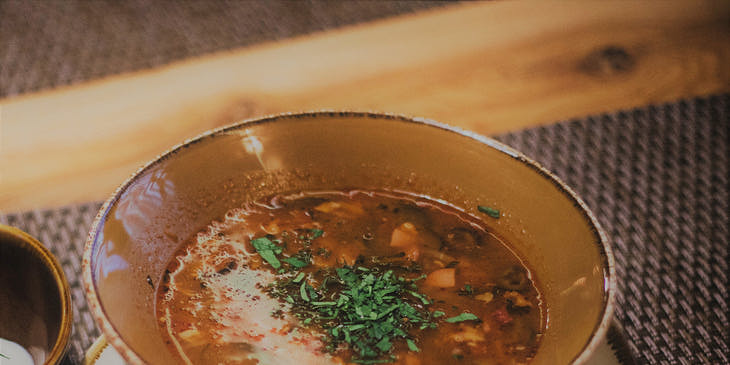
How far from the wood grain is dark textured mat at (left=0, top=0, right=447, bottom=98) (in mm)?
114

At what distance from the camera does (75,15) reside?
2.33 m

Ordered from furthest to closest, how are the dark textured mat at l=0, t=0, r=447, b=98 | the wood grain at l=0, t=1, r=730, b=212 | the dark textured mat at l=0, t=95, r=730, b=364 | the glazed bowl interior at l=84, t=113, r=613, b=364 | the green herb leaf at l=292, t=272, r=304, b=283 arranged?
the dark textured mat at l=0, t=0, r=447, b=98 < the wood grain at l=0, t=1, r=730, b=212 < the dark textured mat at l=0, t=95, r=730, b=364 < the green herb leaf at l=292, t=272, r=304, b=283 < the glazed bowl interior at l=84, t=113, r=613, b=364

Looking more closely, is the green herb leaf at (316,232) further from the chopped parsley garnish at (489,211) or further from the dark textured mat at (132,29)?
the dark textured mat at (132,29)

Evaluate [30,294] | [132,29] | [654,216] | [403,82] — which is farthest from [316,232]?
[132,29]

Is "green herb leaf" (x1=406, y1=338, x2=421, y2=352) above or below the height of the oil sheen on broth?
below

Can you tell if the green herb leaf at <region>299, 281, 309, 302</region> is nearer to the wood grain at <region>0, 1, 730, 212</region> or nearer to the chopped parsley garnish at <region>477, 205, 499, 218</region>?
the chopped parsley garnish at <region>477, 205, 499, 218</region>

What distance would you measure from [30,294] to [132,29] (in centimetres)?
134

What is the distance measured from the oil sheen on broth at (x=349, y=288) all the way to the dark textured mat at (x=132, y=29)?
1121 millimetres

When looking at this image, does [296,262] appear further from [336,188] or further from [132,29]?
[132,29]

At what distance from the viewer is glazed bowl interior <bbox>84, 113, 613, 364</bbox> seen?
86 cm

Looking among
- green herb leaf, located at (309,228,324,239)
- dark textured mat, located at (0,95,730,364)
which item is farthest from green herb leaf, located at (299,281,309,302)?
dark textured mat, located at (0,95,730,364)

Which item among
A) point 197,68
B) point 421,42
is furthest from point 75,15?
point 421,42

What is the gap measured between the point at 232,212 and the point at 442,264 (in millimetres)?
348

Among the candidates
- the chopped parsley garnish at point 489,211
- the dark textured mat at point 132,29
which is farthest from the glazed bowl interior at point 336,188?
the dark textured mat at point 132,29
